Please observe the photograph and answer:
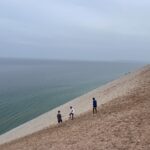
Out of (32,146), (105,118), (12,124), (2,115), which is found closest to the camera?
(32,146)

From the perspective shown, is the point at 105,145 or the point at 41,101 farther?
the point at 41,101

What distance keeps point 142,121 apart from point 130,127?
1.27 metres

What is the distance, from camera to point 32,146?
3088 cm

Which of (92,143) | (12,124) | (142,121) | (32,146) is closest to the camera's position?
(92,143)

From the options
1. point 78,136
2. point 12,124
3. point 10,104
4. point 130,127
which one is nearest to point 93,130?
Result: point 78,136

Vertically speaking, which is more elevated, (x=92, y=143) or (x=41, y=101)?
(x=92, y=143)

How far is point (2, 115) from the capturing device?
77.9 m

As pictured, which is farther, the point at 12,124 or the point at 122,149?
the point at 12,124

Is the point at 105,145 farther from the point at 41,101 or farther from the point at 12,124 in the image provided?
the point at 41,101

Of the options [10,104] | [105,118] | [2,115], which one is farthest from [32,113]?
[105,118]

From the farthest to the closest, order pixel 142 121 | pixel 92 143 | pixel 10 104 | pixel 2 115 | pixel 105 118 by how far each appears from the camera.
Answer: pixel 10 104 < pixel 2 115 < pixel 105 118 < pixel 142 121 < pixel 92 143

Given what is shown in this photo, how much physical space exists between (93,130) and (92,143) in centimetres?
345

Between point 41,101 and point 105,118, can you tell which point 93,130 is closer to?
point 105,118

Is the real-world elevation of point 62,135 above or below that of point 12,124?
above
